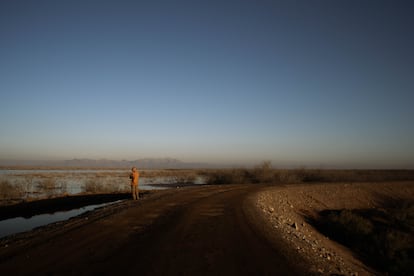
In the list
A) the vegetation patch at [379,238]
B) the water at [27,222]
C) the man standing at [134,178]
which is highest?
the man standing at [134,178]

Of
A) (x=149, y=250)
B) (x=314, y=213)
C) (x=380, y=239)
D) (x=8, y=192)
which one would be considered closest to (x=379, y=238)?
(x=380, y=239)

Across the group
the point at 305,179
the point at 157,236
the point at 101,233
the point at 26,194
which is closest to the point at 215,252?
the point at 157,236

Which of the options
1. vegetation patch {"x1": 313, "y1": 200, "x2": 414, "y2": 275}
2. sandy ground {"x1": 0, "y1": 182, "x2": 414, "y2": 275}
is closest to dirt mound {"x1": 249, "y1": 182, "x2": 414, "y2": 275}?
sandy ground {"x1": 0, "y1": 182, "x2": 414, "y2": 275}

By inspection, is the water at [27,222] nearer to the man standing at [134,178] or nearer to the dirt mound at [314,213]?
the man standing at [134,178]

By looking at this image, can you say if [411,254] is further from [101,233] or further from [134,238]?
[101,233]

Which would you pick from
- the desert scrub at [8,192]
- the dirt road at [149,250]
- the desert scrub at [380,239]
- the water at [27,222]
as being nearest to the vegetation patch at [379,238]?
the desert scrub at [380,239]

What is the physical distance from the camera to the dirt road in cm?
654

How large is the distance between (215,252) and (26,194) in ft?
86.6

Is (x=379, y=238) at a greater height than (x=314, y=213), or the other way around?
(x=379, y=238)

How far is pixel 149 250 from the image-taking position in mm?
7816

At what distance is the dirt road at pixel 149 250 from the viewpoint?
21.4ft

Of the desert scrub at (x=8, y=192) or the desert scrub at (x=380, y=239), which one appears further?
the desert scrub at (x=8, y=192)

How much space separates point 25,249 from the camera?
817 centimetres

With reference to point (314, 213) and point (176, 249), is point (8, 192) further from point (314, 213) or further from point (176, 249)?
point (314, 213)
